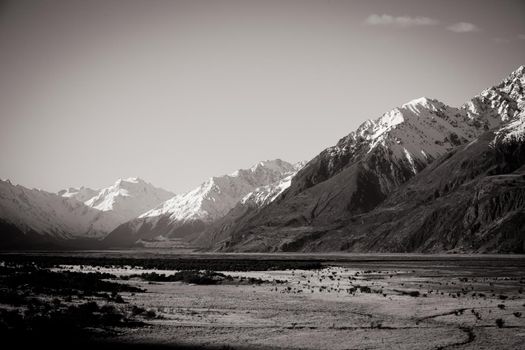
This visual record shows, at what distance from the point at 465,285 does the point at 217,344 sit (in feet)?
147

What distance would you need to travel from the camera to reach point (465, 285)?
7044 centimetres

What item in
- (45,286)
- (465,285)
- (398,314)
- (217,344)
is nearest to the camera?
(217,344)

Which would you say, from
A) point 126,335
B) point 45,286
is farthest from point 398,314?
point 45,286

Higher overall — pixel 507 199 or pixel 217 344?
pixel 507 199

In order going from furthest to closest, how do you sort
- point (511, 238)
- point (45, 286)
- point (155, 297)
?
1. point (511, 238)
2. point (45, 286)
3. point (155, 297)

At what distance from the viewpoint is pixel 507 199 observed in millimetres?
196125

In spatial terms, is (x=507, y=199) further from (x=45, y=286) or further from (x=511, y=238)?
(x=45, y=286)

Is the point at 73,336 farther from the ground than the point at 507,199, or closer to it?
closer to it

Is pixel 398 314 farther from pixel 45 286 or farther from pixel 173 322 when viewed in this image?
pixel 45 286

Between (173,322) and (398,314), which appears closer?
(173,322)

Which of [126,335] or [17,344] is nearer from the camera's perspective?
[17,344]

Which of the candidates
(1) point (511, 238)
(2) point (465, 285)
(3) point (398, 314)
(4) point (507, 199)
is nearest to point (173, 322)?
(3) point (398, 314)

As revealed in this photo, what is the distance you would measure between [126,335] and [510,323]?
2807 cm

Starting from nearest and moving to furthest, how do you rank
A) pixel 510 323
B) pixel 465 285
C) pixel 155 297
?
pixel 510 323 → pixel 155 297 → pixel 465 285
